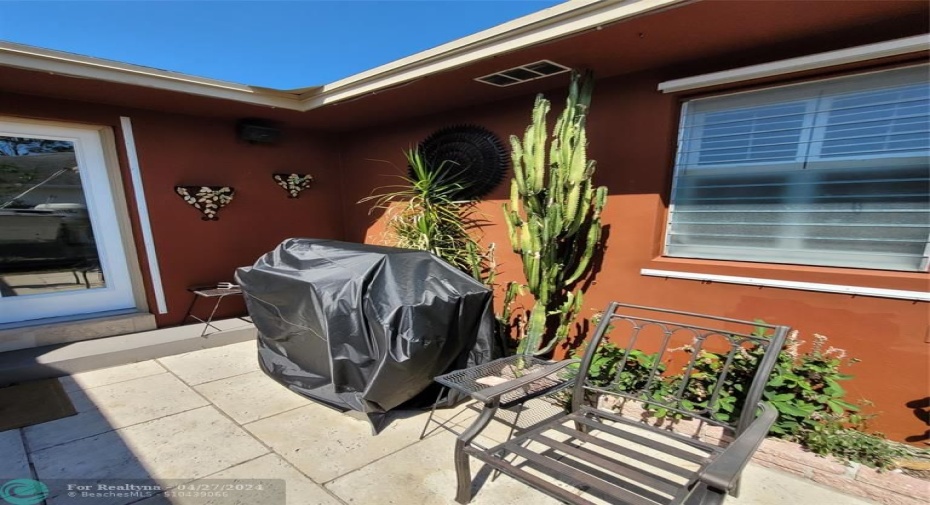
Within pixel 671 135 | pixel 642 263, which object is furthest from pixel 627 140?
pixel 642 263

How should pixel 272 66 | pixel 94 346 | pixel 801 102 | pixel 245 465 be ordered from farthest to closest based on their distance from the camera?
1. pixel 272 66
2. pixel 94 346
3. pixel 801 102
4. pixel 245 465

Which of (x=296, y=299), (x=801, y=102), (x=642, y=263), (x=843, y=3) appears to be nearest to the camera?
(x=843, y=3)

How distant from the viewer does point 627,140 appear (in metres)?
2.88

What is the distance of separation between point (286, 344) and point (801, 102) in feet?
12.3

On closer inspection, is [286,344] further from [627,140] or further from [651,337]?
[627,140]

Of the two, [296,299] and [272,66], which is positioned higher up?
[272,66]

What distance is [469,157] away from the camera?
3766 mm

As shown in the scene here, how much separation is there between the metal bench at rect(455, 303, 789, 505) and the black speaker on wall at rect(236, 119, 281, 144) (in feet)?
12.5

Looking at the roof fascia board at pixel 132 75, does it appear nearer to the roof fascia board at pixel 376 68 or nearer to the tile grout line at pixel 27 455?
the roof fascia board at pixel 376 68

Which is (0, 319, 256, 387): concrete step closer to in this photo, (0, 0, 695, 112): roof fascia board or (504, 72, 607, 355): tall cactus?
(0, 0, 695, 112): roof fascia board

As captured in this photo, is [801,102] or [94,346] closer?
[801,102]

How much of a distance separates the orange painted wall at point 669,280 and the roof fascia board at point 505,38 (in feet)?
2.97

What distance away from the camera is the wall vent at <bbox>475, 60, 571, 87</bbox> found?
2690 millimetres

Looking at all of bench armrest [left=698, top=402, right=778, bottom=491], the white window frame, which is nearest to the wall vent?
the white window frame
